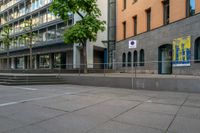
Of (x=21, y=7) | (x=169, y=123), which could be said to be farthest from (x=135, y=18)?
(x=21, y=7)

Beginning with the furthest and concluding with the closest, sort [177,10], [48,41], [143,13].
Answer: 1. [48,41]
2. [143,13]
3. [177,10]

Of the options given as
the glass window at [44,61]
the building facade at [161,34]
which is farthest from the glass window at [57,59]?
the building facade at [161,34]

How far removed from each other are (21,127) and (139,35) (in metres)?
19.0

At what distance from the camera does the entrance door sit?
1714 cm

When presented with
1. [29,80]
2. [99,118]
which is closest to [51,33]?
[29,80]

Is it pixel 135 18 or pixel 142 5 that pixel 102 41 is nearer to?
pixel 135 18

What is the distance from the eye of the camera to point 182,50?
1563cm

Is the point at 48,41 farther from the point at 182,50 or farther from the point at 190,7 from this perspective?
the point at 190,7

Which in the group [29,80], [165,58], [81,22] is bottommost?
[29,80]

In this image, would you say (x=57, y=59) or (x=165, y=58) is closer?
(x=165, y=58)

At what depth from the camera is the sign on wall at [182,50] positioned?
48.8 ft

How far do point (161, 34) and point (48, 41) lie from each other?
17115mm

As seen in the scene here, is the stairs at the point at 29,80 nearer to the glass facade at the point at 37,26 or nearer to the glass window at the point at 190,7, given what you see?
the glass facade at the point at 37,26

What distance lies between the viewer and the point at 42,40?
30.9m
